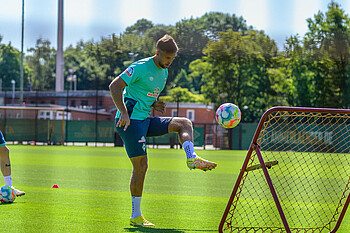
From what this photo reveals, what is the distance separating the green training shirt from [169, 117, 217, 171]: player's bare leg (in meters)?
0.36

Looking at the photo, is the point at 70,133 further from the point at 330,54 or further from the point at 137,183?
the point at 137,183

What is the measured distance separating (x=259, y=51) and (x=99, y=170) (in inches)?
1108

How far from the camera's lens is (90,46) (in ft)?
137

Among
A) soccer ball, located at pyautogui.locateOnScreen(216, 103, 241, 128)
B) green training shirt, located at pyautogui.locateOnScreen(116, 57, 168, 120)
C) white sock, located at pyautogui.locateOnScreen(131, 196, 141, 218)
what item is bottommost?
white sock, located at pyautogui.locateOnScreen(131, 196, 141, 218)

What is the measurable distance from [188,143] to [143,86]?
2.78 ft

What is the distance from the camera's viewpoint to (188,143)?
18.0 ft

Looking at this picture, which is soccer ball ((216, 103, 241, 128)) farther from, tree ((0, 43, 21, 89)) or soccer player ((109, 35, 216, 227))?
tree ((0, 43, 21, 89))

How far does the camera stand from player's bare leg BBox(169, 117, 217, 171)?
516 cm

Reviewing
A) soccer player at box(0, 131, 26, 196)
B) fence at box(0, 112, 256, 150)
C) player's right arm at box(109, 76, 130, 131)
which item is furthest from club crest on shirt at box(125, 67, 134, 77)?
fence at box(0, 112, 256, 150)

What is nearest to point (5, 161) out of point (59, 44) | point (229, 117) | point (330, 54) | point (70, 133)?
point (229, 117)

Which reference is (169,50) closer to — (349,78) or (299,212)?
(299,212)

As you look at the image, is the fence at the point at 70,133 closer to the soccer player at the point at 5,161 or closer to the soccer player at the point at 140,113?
the soccer player at the point at 5,161

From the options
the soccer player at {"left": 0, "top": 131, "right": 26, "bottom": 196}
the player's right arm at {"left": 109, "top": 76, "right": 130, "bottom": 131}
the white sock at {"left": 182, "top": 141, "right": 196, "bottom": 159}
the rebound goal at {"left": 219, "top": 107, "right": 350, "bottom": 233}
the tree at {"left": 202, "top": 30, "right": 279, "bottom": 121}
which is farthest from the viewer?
the tree at {"left": 202, "top": 30, "right": 279, "bottom": 121}

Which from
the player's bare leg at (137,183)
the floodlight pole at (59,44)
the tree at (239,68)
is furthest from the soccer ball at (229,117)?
the tree at (239,68)
